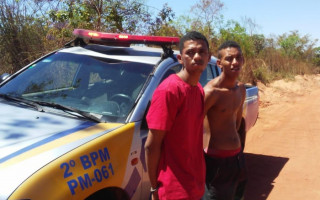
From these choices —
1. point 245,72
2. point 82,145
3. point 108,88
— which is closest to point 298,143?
point 108,88

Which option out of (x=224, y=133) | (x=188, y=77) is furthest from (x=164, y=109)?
(x=224, y=133)

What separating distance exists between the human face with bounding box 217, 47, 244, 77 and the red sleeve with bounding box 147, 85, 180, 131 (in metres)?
1.09

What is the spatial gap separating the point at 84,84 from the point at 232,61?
56.6 inches

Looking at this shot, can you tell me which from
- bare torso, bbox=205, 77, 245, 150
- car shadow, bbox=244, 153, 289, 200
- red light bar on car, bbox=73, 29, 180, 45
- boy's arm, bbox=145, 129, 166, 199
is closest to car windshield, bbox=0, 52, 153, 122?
red light bar on car, bbox=73, 29, 180, 45

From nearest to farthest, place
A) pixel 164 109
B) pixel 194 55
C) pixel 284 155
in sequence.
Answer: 1. pixel 164 109
2. pixel 194 55
3. pixel 284 155

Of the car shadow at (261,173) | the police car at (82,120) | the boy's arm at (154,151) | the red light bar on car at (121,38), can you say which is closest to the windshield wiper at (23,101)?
the police car at (82,120)

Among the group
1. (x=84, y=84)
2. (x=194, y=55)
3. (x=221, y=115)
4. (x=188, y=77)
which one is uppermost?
(x=194, y=55)

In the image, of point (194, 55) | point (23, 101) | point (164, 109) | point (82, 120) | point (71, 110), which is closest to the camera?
point (164, 109)

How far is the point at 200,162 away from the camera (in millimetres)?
2170

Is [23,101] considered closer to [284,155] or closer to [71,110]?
[71,110]

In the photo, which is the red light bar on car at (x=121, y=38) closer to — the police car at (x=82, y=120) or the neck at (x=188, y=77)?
the police car at (x=82, y=120)

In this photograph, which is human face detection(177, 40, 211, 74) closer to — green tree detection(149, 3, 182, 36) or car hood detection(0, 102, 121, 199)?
car hood detection(0, 102, 121, 199)

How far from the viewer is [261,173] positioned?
17.7 feet

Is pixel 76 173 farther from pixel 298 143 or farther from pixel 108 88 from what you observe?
pixel 298 143
